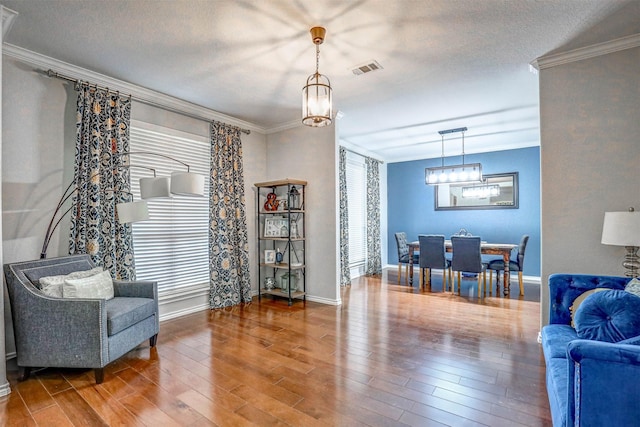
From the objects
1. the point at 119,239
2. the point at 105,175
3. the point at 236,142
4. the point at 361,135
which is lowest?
the point at 119,239

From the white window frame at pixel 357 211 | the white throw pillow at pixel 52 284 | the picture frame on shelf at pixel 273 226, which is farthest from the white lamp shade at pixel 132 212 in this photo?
the white window frame at pixel 357 211

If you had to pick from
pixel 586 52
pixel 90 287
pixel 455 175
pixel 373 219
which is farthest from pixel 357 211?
pixel 90 287

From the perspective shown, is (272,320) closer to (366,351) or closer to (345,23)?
(366,351)

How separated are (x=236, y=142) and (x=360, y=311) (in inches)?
118

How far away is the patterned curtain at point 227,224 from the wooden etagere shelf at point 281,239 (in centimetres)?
29

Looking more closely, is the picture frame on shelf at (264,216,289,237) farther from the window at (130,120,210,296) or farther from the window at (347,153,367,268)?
the window at (347,153,367,268)

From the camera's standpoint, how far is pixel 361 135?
5.82 meters

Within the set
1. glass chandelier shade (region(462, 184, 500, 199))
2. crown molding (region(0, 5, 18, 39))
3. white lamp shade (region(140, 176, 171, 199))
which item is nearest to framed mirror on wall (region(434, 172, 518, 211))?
glass chandelier shade (region(462, 184, 500, 199))

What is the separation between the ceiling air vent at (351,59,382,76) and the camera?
3.12 meters

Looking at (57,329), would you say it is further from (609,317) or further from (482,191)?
(482,191)

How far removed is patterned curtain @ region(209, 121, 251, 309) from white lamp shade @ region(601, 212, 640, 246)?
404 cm

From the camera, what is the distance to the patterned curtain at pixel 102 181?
10.2 feet

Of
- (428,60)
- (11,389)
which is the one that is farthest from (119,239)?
(428,60)

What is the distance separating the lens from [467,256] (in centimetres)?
521
